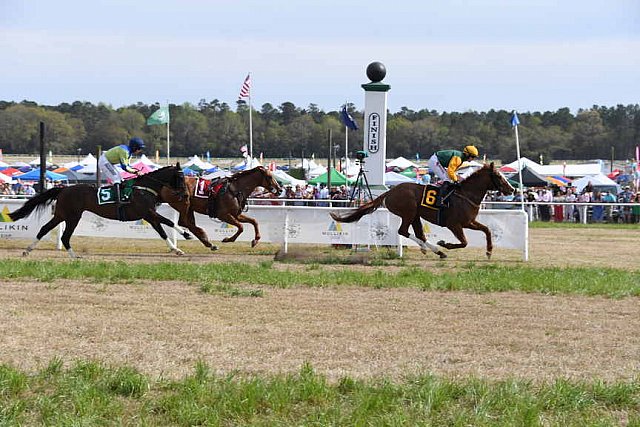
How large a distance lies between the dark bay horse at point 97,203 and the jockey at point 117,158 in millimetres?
421

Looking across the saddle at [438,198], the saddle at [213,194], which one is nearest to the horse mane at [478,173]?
the saddle at [438,198]

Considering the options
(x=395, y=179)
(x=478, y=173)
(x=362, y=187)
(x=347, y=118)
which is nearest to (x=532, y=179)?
(x=395, y=179)

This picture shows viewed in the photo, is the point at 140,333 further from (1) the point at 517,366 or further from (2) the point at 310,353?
(1) the point at 517,366

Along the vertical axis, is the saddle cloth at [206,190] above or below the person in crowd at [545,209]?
above

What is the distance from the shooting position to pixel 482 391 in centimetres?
633

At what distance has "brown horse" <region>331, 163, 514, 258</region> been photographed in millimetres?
16672

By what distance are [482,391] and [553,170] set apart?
46.1 m

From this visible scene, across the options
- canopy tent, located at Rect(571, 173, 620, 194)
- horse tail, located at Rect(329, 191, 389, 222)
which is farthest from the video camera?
canopy tent, located at Rect(571, 173, 620, 194)

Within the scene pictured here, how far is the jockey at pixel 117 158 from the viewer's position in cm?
1727

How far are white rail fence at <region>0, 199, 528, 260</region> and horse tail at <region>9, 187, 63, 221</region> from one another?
1.76 m

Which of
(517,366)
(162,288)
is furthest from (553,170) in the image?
(517,366)

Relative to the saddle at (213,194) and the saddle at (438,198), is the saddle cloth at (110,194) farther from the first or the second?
the saddle at (438,198)

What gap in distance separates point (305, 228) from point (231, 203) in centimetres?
158

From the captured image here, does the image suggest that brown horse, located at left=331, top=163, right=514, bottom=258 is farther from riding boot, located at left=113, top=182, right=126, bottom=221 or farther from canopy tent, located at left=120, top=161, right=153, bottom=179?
canopy tent, located at left=120, top=161, right=153, bottom=179
